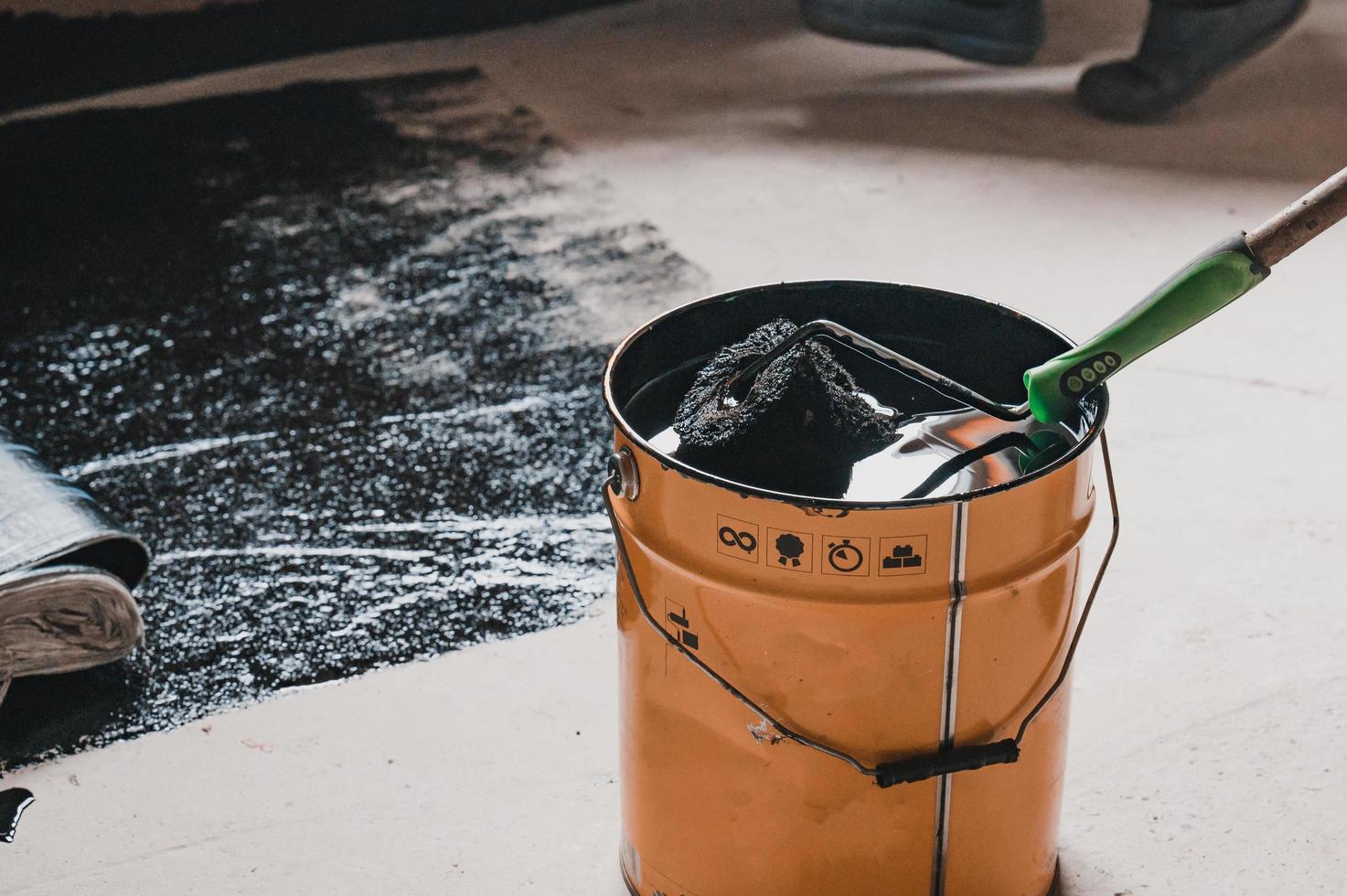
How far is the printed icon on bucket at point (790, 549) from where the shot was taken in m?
1.07

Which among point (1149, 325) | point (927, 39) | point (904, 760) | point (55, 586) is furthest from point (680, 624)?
point (927, 39)

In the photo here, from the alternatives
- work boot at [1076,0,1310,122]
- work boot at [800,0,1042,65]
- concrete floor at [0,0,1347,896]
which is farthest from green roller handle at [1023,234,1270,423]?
work boot at [800,0,1042,65]

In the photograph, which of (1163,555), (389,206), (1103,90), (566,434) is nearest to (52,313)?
(389,206)

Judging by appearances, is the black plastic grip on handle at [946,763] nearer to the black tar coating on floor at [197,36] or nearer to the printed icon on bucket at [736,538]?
the printed icon on bucket at [736,538]

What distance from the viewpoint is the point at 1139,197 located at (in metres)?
3.19

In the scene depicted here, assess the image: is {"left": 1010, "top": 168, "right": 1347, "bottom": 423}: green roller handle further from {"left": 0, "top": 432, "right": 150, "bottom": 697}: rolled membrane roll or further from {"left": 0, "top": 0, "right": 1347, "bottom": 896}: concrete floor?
{"left": 0, "top": 432, "right": 150, "bottom": 697}: rolled membrane roll

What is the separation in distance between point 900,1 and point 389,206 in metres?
1.68

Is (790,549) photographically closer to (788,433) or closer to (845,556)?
(845,556)

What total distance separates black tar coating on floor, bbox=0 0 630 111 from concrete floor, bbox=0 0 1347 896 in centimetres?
96

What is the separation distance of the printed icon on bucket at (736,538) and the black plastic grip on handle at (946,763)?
0.74ft

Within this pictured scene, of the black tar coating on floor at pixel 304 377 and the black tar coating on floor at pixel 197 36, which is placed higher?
the black tar coating on floor at pixel 197 36

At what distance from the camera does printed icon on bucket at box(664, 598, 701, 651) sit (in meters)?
1.16

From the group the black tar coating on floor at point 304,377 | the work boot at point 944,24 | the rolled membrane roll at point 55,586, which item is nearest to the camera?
the rolled membrane roll at point 55,586

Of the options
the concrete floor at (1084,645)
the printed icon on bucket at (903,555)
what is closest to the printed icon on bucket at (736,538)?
the printed icon on bucket at (903,555)
